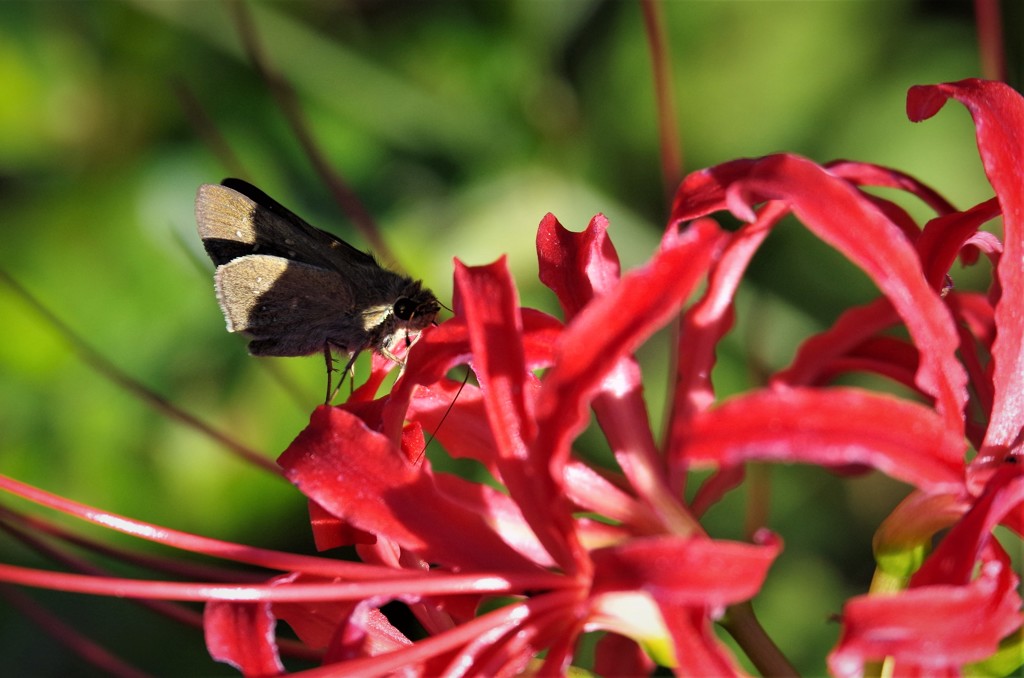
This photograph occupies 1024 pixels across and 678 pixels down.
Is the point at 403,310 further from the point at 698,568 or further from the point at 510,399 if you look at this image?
the point at 698,568

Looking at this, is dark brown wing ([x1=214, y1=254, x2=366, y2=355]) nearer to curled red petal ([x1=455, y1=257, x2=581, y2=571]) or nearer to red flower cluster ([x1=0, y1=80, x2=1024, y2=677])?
red flower cluster ([x1=0, y1=80, x2=1024, y2=677])

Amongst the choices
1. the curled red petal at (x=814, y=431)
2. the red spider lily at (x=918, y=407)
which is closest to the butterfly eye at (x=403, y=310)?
the red spider lily at (x=918, y=407)

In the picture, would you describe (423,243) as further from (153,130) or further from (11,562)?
(11,562)

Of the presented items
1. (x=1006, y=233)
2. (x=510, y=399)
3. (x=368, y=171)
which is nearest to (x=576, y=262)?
(x=510, y=399)

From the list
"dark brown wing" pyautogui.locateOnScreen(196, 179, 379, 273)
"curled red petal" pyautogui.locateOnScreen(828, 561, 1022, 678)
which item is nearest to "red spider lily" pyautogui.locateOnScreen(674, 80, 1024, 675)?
"curled red petal" pyautogui.locateOnScreen(828, 561, 1022, 678)

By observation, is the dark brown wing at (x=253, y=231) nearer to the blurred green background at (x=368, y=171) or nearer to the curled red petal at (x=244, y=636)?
the curled red petal at (x=244, y=636)

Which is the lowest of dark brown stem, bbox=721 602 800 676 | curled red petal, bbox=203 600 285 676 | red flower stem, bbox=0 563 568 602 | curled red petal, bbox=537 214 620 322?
dark brown stem, bbox=721 602 800 676

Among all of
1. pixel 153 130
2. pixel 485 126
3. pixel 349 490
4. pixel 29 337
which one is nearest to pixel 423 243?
pixel 485 126
